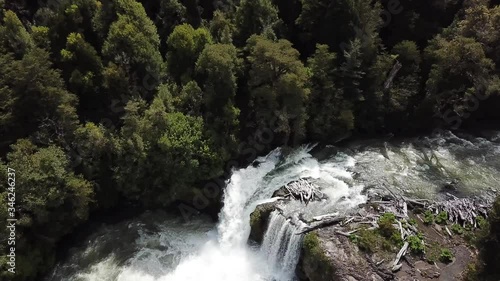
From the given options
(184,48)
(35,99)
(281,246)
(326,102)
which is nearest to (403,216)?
(281,246)

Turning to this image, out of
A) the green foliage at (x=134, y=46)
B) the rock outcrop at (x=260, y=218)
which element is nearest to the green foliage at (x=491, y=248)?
the rock outcrop at (x=260, y=218)

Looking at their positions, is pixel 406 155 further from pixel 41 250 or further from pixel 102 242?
pixel 41 250

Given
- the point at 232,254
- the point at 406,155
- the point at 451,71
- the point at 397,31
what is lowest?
the point at 232,254

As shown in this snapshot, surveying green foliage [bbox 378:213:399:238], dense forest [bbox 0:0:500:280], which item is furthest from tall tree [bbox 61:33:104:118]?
green foliage [bbox 378:213:399:238]

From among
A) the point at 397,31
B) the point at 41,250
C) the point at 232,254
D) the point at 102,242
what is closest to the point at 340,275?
the point at 232,254

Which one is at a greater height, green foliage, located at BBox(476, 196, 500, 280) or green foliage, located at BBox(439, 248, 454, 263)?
green foliage, located at BBox(476, 196, 500, 280)

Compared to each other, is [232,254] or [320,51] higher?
[320,51]

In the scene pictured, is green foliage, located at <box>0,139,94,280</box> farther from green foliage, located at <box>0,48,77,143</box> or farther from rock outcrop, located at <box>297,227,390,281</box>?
rock outcrop, located at <box>297,227,390,281</box>
